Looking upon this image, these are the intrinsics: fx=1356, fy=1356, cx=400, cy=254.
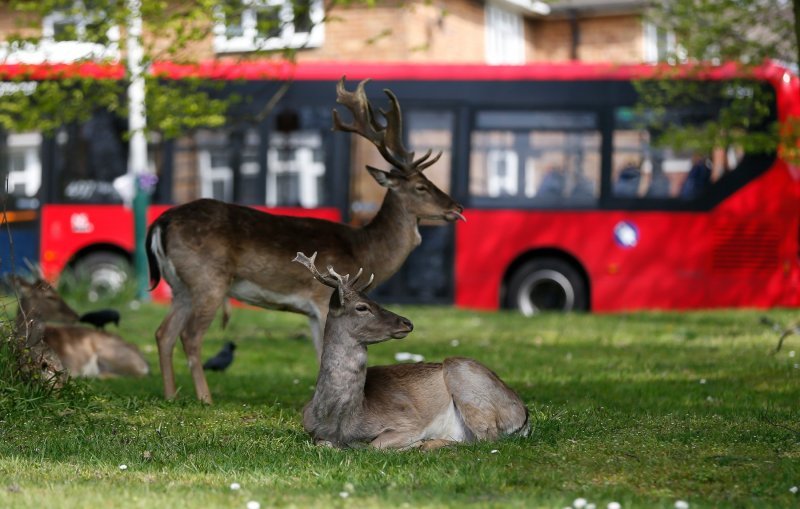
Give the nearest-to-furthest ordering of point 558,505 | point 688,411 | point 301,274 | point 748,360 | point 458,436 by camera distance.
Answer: point 558,505, point 458,436, point 688,411, point 301,274, point 748,360

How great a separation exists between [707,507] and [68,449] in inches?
138

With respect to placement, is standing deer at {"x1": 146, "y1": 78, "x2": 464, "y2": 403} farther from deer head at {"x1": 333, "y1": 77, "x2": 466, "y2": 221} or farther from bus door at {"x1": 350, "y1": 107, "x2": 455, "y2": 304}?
bus door at {"x1": 350, "y1": 107, "x2": 455, "y2": 304}

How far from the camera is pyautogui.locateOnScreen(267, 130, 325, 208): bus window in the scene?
2019 cm

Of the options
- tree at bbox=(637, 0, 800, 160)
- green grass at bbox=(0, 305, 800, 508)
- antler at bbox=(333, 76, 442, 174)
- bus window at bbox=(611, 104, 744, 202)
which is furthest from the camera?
bus window at bbox=(611, 104, 744, 202)

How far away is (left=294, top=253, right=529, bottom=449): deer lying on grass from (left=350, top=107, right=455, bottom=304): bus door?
12.2 metres

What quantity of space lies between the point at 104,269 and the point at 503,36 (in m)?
14.8

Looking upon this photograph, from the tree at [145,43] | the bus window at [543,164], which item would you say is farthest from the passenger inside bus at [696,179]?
the tree at [145,43]

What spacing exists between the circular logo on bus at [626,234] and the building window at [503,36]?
12148mm

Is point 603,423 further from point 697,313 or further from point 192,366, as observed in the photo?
point 697,313

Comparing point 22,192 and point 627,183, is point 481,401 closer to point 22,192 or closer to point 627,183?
point 627,183

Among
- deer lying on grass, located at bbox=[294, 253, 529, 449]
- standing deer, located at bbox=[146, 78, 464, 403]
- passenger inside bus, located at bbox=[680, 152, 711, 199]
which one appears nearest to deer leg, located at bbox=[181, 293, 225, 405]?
standing deer, located at bbox=[146, 78, 464, 403]

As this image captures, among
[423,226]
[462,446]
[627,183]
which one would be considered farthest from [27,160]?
[462,446]

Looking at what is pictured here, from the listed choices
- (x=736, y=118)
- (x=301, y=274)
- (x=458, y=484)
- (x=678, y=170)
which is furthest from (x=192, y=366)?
(x=678, y=170)

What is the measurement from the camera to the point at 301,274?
9.51 metres
